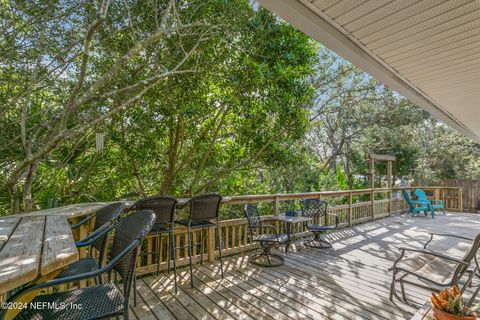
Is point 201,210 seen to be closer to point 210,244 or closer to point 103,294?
point 210,244

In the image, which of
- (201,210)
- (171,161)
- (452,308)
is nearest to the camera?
(452,308)

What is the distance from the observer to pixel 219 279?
11.2ft

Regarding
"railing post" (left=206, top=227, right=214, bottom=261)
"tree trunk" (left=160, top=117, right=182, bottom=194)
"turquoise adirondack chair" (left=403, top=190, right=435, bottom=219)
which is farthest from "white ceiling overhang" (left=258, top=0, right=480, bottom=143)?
"turquoise adirondack chair" (left=403, top=190, right=435, bottom=219)

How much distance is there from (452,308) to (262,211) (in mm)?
6659

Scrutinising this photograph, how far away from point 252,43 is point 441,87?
3.23 m

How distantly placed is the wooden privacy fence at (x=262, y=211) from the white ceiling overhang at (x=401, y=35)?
2692 millimetres

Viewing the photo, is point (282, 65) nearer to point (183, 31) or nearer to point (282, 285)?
point (183, 31)

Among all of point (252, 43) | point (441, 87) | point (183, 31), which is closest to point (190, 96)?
point (183, 31)

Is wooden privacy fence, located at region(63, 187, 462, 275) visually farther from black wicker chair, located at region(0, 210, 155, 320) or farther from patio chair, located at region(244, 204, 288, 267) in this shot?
black wicker chair, located at region(0, 210, 155, 320)

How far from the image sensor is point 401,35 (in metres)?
2.23

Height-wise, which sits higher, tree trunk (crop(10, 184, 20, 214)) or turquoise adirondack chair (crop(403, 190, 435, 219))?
tree trunk (crop(10, 184, 20, 214))

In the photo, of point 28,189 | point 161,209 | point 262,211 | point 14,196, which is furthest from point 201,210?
point 262,211

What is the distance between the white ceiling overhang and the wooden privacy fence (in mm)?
2692

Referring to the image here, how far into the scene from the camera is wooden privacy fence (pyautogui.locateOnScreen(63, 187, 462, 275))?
12.6 ft
